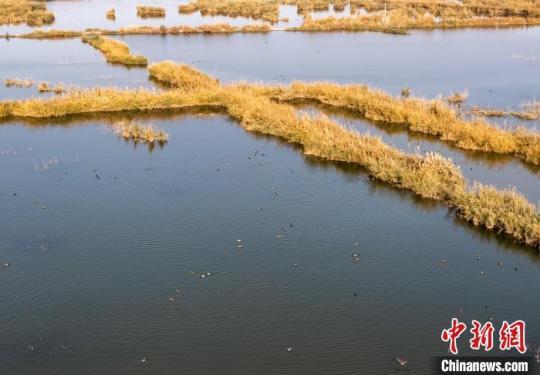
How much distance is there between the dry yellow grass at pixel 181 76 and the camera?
3906 centimetres

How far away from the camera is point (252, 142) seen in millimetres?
29016

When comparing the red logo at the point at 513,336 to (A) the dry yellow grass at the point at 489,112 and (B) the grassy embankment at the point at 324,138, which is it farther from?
(A) the dry yellow grass at the point at 489,112

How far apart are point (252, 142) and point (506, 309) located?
1672cm

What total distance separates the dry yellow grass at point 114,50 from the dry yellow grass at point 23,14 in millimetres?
17922

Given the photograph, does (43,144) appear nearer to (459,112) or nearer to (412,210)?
(412,210)

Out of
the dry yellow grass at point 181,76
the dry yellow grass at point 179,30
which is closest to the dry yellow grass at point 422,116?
the dry yellow grass at point 181,76

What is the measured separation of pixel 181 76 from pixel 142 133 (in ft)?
40.5

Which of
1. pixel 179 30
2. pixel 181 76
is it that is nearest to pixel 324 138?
pixel 181 76

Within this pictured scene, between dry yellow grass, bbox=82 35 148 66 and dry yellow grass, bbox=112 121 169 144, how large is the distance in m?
19.8

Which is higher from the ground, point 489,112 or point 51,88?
point 51,88

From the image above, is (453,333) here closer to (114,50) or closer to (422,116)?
(422,116)

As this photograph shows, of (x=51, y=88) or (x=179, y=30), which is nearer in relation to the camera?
(x=51, y=88)

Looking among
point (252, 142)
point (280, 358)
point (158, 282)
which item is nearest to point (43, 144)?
point (252, 142)

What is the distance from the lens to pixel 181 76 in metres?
40.7
